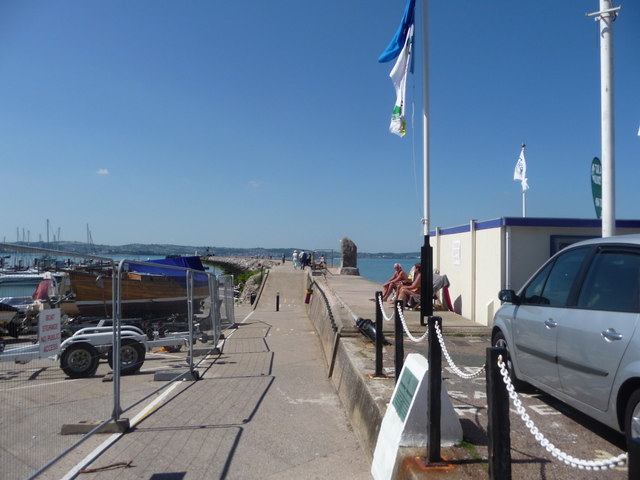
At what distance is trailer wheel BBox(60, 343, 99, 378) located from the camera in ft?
21.3

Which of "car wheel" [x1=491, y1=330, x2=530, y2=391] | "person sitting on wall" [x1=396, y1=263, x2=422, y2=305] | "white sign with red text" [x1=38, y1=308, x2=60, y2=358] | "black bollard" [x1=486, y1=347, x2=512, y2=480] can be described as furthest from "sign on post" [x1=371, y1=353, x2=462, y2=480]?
"person sitting on wall" [x1=396, y1=263, x2=422, y2=305]

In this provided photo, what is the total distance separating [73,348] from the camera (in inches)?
270

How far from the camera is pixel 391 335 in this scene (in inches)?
425

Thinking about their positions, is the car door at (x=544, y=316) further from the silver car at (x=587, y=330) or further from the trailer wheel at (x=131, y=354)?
the trailer wheel at (x=131, y=354)

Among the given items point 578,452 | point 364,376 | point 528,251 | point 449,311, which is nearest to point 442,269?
point 449,311

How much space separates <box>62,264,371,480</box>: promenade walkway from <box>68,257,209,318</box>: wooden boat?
54.5 inches

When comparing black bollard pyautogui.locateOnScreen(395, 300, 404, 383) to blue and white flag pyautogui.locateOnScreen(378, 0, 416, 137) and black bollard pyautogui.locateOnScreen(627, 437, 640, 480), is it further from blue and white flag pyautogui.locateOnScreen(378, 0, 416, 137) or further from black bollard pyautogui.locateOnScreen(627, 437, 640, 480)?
blue and white flag pyautogui.locateOnScreen(378, 0, 416, 137)

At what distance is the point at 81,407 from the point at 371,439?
323 cm

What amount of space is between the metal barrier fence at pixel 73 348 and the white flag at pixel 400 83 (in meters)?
6.34

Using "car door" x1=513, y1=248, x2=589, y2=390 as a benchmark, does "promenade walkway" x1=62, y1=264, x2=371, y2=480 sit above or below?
below

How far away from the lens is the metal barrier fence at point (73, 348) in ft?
14.9

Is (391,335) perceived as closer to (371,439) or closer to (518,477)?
(371,439)

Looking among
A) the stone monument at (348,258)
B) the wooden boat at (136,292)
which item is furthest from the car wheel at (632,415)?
the stone monument at (348,258)

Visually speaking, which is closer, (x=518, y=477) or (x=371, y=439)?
(x=518, y=477)
